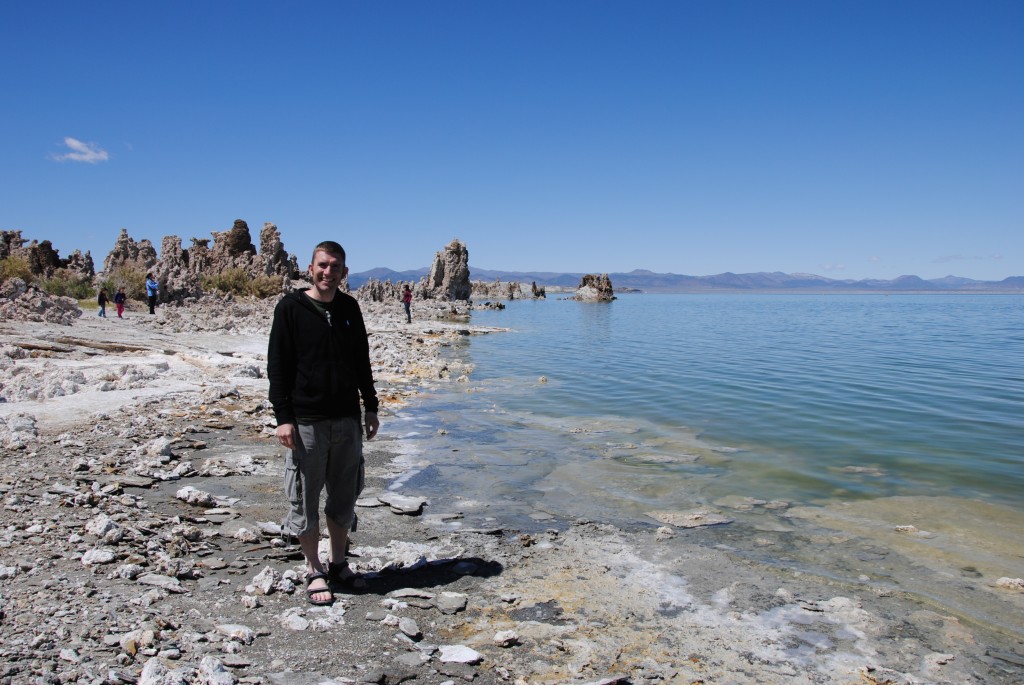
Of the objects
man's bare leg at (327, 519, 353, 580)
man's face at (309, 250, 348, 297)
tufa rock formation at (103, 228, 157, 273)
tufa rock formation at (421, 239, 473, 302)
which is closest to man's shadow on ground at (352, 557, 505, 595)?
man's bare leg at (327, 519, 353, 580)

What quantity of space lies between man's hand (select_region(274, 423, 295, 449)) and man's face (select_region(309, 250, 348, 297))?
0.97 metres

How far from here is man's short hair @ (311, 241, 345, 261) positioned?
493cm

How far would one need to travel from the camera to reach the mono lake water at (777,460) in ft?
22.7

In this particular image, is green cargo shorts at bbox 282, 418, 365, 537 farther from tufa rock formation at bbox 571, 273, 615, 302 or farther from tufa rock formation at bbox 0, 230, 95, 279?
tufa rock formation at bbox 571, 273, 615, 302

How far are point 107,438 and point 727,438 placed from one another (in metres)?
9.90

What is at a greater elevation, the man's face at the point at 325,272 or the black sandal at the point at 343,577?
the man's face at the point at 325,272

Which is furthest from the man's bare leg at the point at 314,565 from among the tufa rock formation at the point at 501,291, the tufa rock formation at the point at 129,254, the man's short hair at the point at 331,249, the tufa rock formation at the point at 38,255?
the tufa rock formation at the point at 501,291

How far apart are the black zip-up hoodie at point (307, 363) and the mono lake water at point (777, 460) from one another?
310 cm

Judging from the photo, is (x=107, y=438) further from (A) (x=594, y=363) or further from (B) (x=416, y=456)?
A: (A) (x=594, y=363)

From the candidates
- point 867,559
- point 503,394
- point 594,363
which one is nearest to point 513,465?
point 867,559

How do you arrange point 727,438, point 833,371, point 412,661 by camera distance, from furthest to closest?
point 833,371 < point 727,438 < point 412,661

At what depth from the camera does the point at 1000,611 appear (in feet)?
18.1

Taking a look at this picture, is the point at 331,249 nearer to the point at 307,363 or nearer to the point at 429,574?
the point at 307,363

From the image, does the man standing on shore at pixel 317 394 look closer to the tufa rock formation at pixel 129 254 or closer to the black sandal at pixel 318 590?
the black sandal at pixel 318 590
